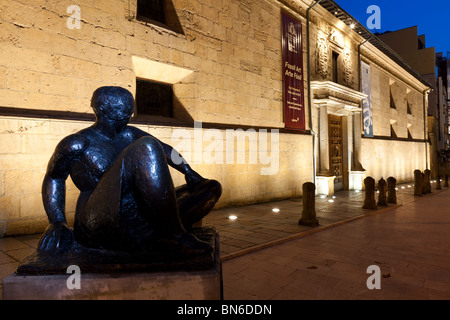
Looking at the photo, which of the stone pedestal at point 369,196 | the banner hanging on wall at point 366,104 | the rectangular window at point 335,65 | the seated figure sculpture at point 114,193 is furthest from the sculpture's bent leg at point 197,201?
the banner hanging on wall at point 366,104

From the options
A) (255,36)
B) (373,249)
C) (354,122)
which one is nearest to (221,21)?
(255,36)

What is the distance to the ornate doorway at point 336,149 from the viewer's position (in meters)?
11.4

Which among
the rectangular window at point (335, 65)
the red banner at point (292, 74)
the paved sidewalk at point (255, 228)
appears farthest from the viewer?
the rectangular window at point (335, 65)

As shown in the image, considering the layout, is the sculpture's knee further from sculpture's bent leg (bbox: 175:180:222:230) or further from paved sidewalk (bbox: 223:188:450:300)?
paved sidewalk (bbox: 223:188:450:300)

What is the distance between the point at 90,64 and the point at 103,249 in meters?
4.50

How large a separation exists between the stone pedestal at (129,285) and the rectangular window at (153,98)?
5.07 m

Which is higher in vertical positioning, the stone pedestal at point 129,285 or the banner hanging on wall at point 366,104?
the banner hanging on wall at point 366,104

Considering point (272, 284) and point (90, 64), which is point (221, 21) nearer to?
point (90, 64)

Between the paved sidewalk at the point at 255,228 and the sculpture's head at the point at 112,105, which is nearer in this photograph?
the sculpture's head at the point at 112,105

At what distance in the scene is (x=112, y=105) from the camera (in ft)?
5.82

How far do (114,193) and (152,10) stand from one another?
6.26m

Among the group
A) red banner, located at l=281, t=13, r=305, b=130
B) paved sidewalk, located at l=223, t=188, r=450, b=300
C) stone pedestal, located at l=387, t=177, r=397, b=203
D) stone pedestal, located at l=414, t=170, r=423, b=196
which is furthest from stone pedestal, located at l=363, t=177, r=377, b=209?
stone pedestal, located at l=414, t=170, r=423, b=196

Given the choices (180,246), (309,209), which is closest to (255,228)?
(309,209)

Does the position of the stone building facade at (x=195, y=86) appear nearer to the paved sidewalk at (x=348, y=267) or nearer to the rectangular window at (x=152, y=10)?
the rectangular window at (x=152, y=10)
